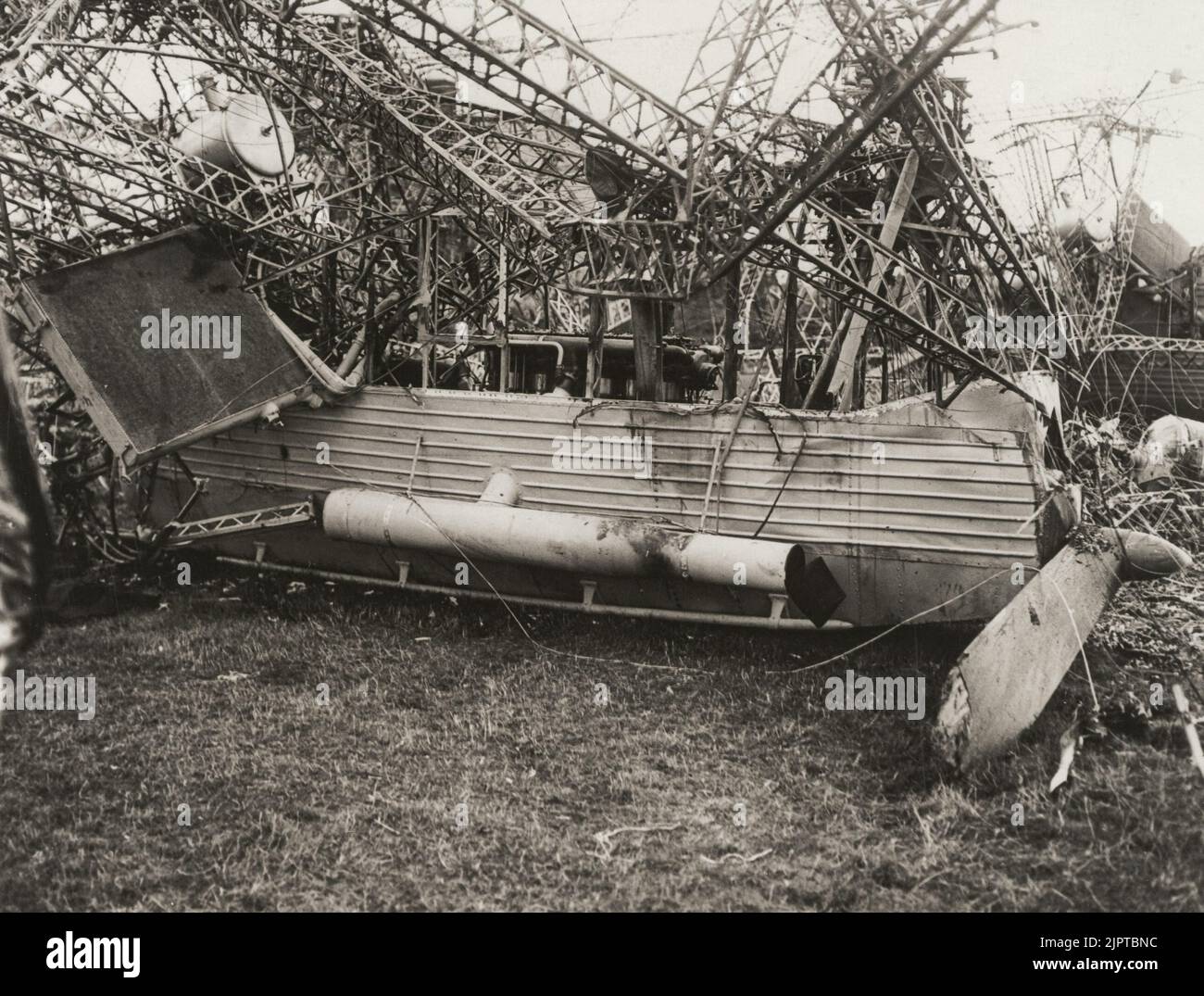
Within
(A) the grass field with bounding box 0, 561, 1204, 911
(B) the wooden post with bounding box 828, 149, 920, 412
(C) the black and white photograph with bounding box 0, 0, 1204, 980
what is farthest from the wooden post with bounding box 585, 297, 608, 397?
(A) the grass field with bounding box 0, 561, 1204, 911

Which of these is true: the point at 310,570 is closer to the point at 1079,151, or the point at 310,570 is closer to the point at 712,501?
the point at 712,501

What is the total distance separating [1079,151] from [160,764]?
15.2 metres

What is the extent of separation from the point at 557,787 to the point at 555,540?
12.0ft

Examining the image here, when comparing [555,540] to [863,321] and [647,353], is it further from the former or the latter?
[863,321]

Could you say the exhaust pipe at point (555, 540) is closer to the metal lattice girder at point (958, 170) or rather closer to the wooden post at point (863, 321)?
the wooden post at point (863, 321)

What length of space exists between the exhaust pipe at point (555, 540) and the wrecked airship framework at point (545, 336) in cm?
4

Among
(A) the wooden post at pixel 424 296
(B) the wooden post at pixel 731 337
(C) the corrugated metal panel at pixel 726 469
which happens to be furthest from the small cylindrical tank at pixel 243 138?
(B) the wooden post at pixel 731 337

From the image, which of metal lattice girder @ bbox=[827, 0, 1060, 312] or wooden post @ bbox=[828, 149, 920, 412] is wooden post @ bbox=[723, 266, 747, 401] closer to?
wooden post @ bbox=[828, 149, 920, 412]

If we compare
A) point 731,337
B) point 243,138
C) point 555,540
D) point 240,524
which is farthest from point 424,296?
point 731,337

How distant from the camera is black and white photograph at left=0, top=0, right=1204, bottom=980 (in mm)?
7184

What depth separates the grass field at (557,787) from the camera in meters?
6.82

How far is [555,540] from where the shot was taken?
1153cm

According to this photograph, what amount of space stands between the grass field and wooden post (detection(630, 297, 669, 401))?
2.88 m

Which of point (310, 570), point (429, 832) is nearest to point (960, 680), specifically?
point (429, 832)
